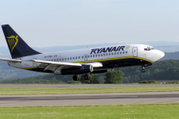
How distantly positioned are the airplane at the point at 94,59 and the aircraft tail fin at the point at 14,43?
7.42 feet

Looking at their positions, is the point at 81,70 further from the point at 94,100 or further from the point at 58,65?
the point at 94,100

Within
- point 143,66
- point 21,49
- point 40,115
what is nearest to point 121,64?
point 143,66

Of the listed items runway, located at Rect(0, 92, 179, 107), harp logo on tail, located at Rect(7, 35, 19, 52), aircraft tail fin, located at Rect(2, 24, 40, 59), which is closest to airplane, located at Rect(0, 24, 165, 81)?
aircraft tail fin, located at Rect(2, 24, 40, 59)

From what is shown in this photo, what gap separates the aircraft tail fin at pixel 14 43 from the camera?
7556 cm

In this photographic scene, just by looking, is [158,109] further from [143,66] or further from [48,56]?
[48,56]

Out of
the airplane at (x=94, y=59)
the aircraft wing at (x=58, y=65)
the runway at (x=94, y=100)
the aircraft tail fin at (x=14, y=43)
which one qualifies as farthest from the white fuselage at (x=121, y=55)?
the runway at (x=94, y=100)

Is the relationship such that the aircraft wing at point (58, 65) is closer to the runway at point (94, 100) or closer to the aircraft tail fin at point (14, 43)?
the aircraft tail fin at point (14, 43)

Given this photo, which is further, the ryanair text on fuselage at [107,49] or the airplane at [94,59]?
the ryanair text on fuselage at [107,49]

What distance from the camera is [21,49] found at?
75625 mm

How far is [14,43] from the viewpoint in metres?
76.6

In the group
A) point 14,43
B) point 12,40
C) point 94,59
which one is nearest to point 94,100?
point 94,59

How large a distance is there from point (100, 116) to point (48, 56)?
4486 centimetres

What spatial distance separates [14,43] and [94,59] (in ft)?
61.9

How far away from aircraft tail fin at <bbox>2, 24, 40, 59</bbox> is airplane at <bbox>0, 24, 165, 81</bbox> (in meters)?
2.26
